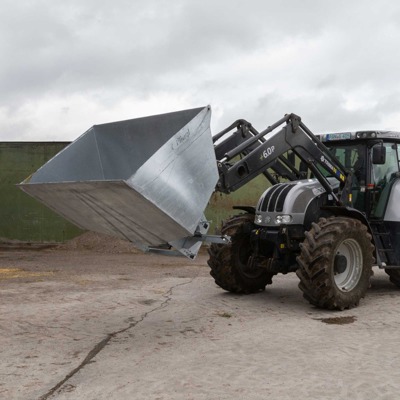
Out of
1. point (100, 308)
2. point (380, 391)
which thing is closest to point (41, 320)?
point (100, 308)

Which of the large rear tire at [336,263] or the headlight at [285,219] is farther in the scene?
the headlight at [285,219]

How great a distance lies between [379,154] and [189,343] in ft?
13.1

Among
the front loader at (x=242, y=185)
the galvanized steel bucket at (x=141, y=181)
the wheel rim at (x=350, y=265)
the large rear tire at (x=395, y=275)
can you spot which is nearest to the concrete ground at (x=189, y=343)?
the large rear tire at (x=395, y=275)

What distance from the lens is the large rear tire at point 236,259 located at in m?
8.12

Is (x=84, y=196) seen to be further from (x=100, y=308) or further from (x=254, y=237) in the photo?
(x=254, y=237)

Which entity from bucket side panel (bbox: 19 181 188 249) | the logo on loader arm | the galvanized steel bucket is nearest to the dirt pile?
the logo on loader arm

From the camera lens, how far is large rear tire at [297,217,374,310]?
6.82 m

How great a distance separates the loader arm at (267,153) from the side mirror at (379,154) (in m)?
0.48

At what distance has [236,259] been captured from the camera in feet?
26.9

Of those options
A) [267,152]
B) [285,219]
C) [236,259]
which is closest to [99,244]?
[236,259]

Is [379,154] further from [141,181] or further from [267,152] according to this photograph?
[141,181]

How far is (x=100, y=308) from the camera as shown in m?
7.29

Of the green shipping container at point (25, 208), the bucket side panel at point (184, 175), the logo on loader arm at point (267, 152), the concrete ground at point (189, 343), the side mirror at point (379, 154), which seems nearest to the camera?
the concrete ground at point (189, 343)

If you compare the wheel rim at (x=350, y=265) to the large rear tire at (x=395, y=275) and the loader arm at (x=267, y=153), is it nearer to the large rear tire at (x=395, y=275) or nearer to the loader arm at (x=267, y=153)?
the loader arm at (x=267, y=153)
